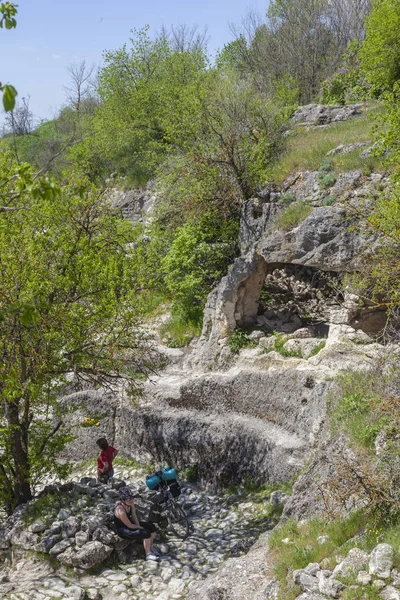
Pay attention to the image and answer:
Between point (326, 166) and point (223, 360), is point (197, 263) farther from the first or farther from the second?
point (326, 166)

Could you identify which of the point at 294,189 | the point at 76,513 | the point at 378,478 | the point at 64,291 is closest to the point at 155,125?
the point at 294,189

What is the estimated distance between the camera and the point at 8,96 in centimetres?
313

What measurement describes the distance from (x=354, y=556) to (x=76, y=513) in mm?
5891

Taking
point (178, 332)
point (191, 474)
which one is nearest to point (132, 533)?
point (191, 474)

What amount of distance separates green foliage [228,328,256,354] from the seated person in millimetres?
5801

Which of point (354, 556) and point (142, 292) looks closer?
point (354, 556)

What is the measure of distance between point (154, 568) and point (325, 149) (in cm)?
1303

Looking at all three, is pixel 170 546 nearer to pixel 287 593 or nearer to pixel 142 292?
pixel 287 593

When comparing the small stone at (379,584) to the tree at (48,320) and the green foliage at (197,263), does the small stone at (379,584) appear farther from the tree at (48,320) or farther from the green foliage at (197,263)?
the green foliage at (197,263)

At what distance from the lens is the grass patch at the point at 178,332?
56.6 ft

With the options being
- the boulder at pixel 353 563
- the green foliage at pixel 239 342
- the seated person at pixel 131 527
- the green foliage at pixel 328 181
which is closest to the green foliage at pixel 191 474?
the seated person at pixel 131 527

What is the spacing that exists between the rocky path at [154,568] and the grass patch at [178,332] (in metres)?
6.96

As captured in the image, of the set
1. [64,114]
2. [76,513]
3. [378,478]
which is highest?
[64,114]

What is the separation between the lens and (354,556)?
18.5 ft
